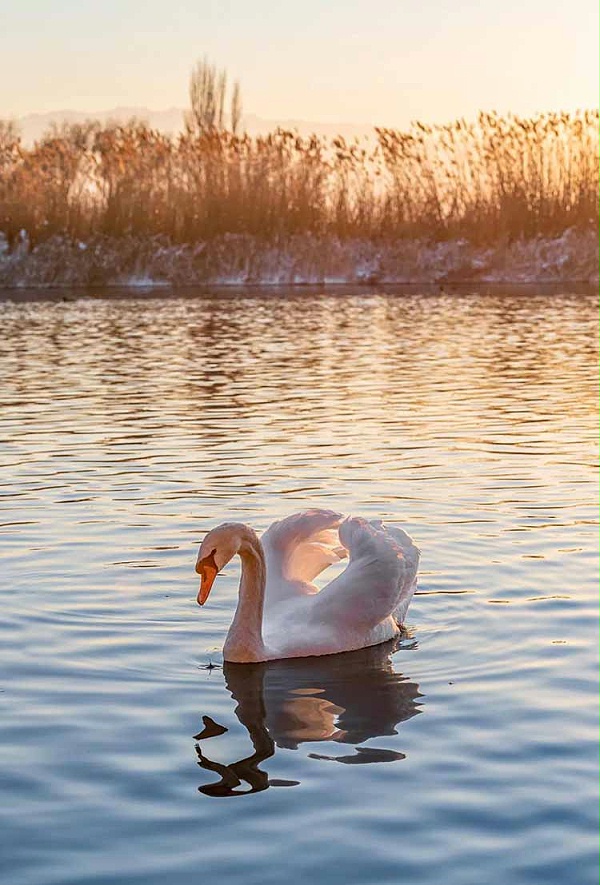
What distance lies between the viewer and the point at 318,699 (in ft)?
18.0

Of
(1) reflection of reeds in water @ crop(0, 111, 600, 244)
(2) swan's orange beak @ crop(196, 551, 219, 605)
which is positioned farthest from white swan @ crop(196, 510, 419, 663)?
(1) reflection of reeds in water @ crop(0, 111, 600, 244)

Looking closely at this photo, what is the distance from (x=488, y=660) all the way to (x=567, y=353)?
13.4m

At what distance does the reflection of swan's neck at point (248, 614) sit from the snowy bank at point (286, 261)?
89.9ft

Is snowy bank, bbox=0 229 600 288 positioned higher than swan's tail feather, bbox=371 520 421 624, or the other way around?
snowy bank, bbox=0 229 600 288

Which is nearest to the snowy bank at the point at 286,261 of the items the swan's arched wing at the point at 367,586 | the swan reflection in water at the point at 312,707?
the swan's arched wing at the point at 367,586

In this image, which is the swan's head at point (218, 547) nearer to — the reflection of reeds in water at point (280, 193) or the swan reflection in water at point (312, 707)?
the swan reflection in water at point (312, 707)

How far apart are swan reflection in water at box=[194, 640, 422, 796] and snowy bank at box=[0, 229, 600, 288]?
27388mm

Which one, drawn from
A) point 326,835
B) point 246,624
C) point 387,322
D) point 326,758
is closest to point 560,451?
point 246,624

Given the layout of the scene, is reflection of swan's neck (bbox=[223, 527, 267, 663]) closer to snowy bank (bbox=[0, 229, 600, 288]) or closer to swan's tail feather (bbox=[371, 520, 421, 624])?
swan's tail feather (bbox=[371, 520, 421, 624])

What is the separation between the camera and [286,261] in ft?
109

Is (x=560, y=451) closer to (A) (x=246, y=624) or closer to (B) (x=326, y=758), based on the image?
(A) (x=246, y=624)

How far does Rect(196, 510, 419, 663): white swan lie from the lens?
5746 mm

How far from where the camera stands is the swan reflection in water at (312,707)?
15.8 feet

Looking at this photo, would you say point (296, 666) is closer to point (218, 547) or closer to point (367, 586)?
point (367, 586)
